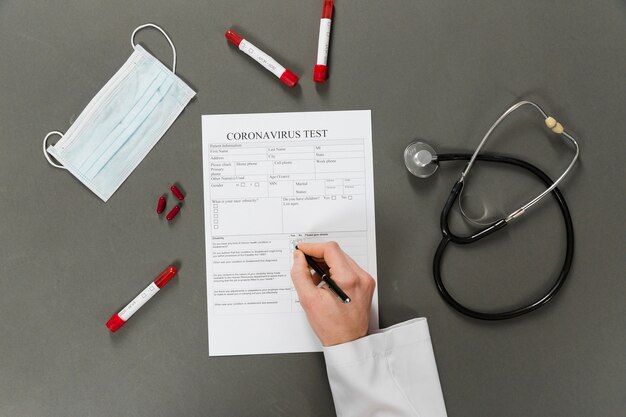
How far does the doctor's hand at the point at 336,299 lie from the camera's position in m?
0.76

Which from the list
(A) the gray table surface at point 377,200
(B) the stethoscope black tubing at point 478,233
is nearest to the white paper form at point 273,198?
(A) the gray table surface at point 377,200

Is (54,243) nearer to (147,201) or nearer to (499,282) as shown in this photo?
(147,201)

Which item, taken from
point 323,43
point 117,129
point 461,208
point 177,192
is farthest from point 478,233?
point 117,129

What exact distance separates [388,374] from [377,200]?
1.07ft

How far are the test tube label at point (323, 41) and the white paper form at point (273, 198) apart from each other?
106 mm

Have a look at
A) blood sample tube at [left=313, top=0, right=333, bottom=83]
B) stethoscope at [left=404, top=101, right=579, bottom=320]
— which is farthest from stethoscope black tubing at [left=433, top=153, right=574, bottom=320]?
blood sample tube at [left=313, top=0, right=333, bottom=83]

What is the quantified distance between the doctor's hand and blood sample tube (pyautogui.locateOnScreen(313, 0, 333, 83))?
338mm

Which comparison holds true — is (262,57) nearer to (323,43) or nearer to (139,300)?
(323,43)

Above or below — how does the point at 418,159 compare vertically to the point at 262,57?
below

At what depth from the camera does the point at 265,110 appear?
0.89 m

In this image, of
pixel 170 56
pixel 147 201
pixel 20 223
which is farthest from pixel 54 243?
pixel 170 56

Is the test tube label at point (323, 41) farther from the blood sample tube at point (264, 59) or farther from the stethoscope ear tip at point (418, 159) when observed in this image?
the stethoscope ear tip at point (418, 159)

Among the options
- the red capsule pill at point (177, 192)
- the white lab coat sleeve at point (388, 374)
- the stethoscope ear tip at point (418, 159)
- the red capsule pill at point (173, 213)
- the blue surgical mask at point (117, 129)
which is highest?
the blue surgical mask at point (117, 129)

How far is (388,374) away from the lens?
0.79 metres
